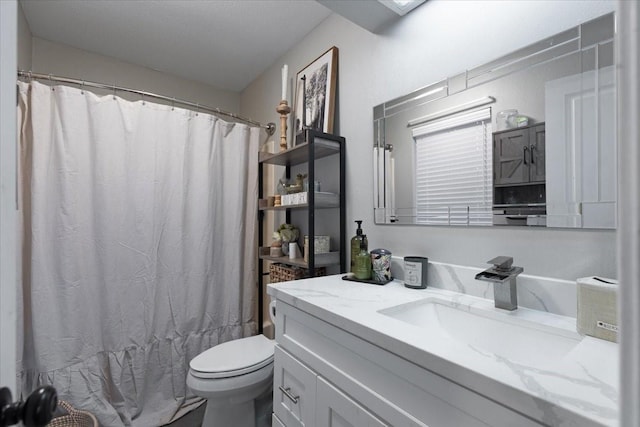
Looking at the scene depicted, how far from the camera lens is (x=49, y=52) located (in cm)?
207

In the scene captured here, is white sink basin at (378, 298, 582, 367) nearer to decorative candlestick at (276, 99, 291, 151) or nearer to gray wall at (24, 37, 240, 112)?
decorative candlestick at (276, 99, 291, 151)

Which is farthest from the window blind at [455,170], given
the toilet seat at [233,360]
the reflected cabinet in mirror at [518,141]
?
the toilet seat at [233,360]

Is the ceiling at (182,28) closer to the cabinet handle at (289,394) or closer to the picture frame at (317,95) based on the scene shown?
the picture frame at (317,95)

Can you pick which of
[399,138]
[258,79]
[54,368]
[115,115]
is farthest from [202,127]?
[54,368]

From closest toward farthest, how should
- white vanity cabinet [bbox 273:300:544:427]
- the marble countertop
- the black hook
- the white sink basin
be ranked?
1. the black hook
2. the marble countertop
3. white vanity cabinet [bbox 273:300:544:427]
4. the white sink basin

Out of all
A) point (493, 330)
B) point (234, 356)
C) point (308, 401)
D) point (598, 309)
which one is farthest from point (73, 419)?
point (598, 309)

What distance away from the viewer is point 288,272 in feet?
5.86

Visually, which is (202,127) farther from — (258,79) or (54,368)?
(54,368)

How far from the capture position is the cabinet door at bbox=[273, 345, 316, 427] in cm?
97

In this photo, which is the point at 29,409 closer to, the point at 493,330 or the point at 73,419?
the point at 493,330

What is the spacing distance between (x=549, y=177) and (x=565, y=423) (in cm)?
72

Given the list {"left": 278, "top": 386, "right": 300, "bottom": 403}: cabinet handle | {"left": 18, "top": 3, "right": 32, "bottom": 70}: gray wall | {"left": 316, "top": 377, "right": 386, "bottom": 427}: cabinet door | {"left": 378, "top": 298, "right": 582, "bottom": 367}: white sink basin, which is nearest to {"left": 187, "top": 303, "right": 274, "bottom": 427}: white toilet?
{"left": 278, "top": 386, "right": 300, "bottom": 403}: cabinet handle

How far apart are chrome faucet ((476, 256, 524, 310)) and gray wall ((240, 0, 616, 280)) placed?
0.10 meters

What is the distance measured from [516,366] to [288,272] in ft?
4.39
